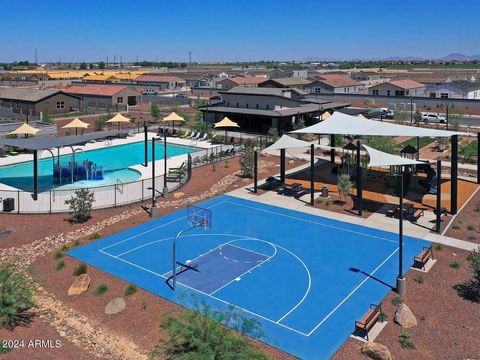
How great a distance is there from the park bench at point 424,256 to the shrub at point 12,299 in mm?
16325

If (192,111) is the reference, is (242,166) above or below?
below

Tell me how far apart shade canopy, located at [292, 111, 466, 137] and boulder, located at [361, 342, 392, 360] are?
19.2 m

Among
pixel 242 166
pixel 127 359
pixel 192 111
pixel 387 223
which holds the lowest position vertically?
pixel 127 359

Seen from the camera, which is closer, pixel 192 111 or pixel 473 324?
pixel 473 324

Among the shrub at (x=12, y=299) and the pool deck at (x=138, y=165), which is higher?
the pool deck at (x=138, y=165)

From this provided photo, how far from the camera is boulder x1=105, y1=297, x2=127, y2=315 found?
18422 mm

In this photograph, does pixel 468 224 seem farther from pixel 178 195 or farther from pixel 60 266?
pixel 60 266

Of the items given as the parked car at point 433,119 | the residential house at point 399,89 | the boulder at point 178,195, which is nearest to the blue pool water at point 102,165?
the boulder at point 178,195

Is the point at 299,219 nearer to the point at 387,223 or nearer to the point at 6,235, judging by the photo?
the point at 387,223

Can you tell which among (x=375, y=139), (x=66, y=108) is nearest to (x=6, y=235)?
(x=375, y=139)

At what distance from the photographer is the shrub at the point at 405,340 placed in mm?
16041

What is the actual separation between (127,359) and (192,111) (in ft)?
226

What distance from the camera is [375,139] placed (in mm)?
43438

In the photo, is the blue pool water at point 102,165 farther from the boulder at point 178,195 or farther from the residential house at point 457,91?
the residential house at point 457,91
